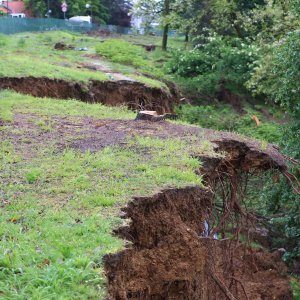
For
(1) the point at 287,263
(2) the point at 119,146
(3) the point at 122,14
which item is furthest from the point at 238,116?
(3) the point at 122,14

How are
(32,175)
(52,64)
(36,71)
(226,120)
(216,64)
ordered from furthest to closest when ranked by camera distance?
(216,64), (226,120), (52,64), (36,71), (32,175)

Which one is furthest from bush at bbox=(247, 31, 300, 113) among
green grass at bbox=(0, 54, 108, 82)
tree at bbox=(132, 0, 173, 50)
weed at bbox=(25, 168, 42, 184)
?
tree at bbox=(132, 0, 173, 50)

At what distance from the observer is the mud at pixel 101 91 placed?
14.2m

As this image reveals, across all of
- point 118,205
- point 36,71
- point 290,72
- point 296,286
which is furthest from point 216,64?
point 118,205

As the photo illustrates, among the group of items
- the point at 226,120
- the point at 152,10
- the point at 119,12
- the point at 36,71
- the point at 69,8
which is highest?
the point at 119,12

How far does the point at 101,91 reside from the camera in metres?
16.2

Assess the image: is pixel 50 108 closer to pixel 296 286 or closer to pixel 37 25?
pixel 296 286

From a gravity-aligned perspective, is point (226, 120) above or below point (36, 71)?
below

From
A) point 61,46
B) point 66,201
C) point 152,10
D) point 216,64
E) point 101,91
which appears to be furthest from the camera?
point 152,10

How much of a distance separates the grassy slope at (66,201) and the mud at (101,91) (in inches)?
183

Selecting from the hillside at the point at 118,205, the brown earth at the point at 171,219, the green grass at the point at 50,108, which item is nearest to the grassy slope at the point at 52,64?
the green grass at the point at 50,108

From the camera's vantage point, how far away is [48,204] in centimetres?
580

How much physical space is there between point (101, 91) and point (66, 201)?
10.5 m

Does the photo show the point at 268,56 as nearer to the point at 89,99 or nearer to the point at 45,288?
the point at 89,99
